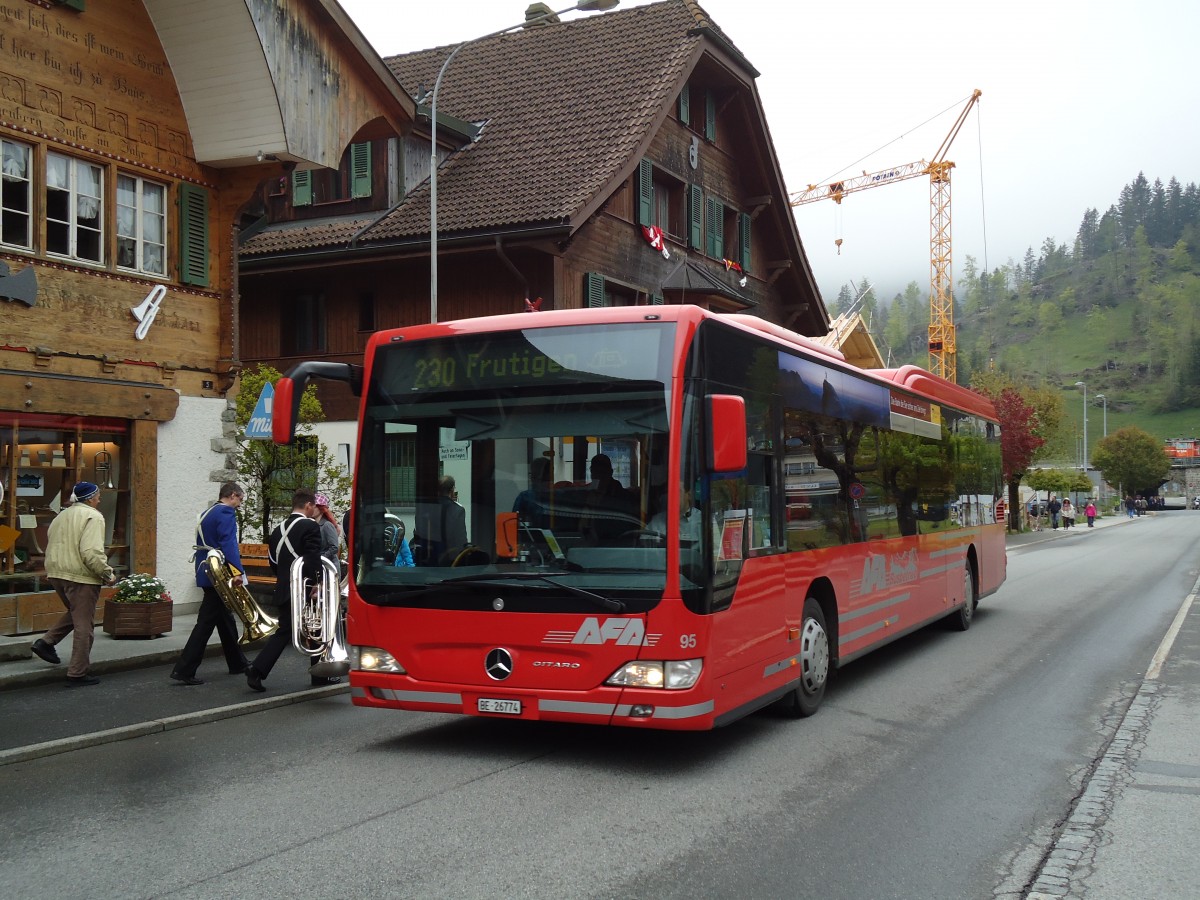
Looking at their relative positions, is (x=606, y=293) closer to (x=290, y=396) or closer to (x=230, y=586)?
(x=230, y=586)

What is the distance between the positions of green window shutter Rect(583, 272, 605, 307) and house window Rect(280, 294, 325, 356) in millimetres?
6045

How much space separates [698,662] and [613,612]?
579 mm

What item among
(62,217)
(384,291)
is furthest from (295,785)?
(384,291)

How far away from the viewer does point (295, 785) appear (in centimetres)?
688

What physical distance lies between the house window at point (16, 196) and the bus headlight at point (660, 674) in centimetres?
1059

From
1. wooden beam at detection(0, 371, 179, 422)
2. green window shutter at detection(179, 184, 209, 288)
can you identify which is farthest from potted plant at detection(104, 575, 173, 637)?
green window shutter at detection(179, 184, 209, 288)

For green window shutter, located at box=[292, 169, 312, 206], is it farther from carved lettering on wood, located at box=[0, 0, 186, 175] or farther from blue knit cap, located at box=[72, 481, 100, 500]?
blue knit cap, located at box=[72, 481, 100, 500]

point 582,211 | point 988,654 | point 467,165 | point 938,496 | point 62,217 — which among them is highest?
point 467,165

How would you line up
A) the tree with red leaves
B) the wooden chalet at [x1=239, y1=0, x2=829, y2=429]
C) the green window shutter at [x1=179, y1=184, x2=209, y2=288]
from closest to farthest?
the green window shutter at [x1=179, y1=184, x2=209, y2=288] < the wooden chalet at [x1=239, y1=0, x2=829, y2=429] < the tree with red leaves

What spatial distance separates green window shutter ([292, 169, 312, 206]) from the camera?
25750 mm

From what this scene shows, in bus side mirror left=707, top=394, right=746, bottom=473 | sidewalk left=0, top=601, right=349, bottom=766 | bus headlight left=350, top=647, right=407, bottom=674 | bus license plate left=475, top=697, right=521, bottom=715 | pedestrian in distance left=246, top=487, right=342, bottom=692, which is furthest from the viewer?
pedestrian in distance left=246, top=487, right=342, bottom=692

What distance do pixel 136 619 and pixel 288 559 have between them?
3844 millimetres

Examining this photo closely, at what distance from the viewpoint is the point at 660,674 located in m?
6.91

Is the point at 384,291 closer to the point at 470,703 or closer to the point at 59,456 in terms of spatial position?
the point at 59,456
